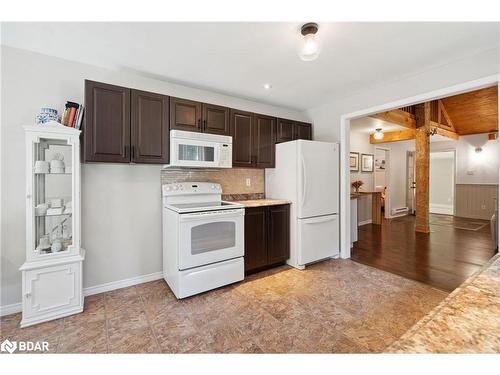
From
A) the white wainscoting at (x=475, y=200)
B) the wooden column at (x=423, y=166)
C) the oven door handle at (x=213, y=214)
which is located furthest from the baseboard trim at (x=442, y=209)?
the oven door handle at (x=213, y=214)

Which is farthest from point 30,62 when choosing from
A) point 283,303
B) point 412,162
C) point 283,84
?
point 412,162

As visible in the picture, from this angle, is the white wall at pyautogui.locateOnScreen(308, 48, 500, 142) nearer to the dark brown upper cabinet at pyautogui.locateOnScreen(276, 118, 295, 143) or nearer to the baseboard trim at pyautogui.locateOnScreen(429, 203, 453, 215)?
the dark brown upper cabinet at pyautogui.locateOnScreen(276, 118, 295, 143)

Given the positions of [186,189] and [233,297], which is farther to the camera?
[186,189]

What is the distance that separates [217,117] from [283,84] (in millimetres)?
976

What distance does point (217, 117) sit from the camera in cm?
295

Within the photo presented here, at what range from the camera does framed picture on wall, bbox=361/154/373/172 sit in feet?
20.8

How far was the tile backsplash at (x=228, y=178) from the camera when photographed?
298 centimetres

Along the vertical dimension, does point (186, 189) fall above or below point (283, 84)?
below

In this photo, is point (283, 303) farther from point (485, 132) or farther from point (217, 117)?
point (485, 132)

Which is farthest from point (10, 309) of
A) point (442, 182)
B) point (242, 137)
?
point (442, 182)

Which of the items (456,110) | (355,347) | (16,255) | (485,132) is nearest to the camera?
(355,347)

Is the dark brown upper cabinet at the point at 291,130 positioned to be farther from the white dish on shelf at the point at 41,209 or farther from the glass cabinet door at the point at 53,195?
the white dish on shelf at the point at 41,209

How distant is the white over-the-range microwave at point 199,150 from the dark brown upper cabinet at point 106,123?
18.5 inches

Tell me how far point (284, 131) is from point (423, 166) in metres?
3.68
